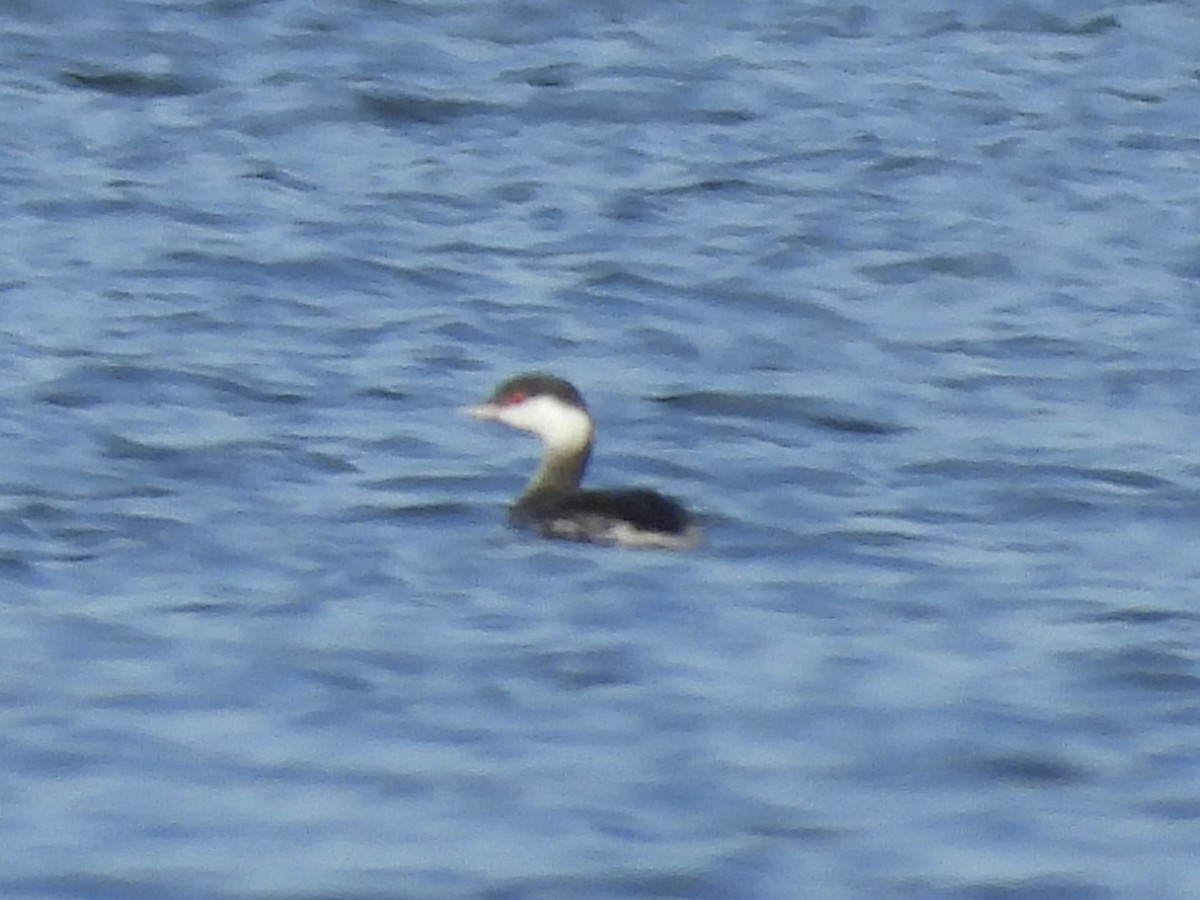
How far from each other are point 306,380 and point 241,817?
5.05 m

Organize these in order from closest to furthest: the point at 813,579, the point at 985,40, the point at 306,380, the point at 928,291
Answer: the point at 813,579 < the point at 306,380 < the point at 928,291 < the point at 985,40

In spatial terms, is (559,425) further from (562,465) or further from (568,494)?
(568,494)

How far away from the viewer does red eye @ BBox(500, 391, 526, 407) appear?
12.2 m

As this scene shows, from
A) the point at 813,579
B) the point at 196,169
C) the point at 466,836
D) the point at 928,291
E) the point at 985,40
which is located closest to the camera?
the point at 466,836

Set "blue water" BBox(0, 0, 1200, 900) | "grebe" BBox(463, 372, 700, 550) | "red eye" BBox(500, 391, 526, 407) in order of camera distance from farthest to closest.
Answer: "red eye" BBox(500, 391, 526, 407)
"grebe" BBox(463, 372, 700, 550)
"blue water" BBox(0, 0, 1200, 900)

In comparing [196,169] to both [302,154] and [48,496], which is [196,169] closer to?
[302,154]

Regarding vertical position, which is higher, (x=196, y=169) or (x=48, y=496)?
(x=196, y=169)

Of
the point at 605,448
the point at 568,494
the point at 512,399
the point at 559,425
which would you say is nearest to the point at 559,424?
the point at 559,425

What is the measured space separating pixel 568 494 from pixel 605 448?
63.7 inches

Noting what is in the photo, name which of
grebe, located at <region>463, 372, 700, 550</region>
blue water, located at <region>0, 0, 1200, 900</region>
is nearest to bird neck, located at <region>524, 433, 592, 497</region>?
grebe, located at <region>463, 372, 700, 550</region>

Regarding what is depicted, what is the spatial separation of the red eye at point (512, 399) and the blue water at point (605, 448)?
297mm

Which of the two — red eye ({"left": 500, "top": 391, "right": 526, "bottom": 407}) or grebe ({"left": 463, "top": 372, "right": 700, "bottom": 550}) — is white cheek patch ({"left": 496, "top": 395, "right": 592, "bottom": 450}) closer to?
grebe ({"left": 463, "top": 372, "right": 700, "bottom": 550})

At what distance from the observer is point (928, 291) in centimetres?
1563

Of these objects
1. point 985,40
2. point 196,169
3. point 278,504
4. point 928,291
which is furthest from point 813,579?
point 985,40
